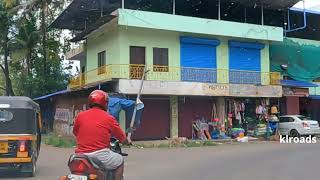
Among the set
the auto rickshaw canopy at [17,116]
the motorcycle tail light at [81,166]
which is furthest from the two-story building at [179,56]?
the motorcycle tail light at [81,166]

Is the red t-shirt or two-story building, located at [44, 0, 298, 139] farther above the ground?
two-story building, located at [44, 0, 298, 139]

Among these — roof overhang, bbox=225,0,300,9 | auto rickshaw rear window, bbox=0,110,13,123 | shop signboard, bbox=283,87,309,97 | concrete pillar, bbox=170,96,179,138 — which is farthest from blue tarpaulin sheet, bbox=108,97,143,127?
auto rickshaw rear window, bbox=0,110,13,123

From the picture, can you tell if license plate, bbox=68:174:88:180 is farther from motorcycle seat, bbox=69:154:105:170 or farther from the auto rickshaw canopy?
the auto rickshaw canopy

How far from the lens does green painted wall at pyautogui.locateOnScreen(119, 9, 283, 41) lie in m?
25.9

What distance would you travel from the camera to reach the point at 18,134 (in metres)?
11.9

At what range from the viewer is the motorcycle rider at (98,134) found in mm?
5488

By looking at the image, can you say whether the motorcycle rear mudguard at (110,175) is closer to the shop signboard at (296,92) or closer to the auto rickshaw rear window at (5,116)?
the auto rickshaw rear window at (5,116)

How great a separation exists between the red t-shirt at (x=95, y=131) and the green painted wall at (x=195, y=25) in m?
20.2

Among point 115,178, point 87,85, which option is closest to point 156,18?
point 87,85

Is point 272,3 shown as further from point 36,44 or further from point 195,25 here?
point 36,44

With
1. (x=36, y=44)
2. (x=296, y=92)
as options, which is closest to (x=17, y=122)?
(x=296, y=92)

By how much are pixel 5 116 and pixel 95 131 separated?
7238 mm

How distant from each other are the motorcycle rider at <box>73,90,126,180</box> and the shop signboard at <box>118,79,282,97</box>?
1967cm

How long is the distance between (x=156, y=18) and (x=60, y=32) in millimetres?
16712
